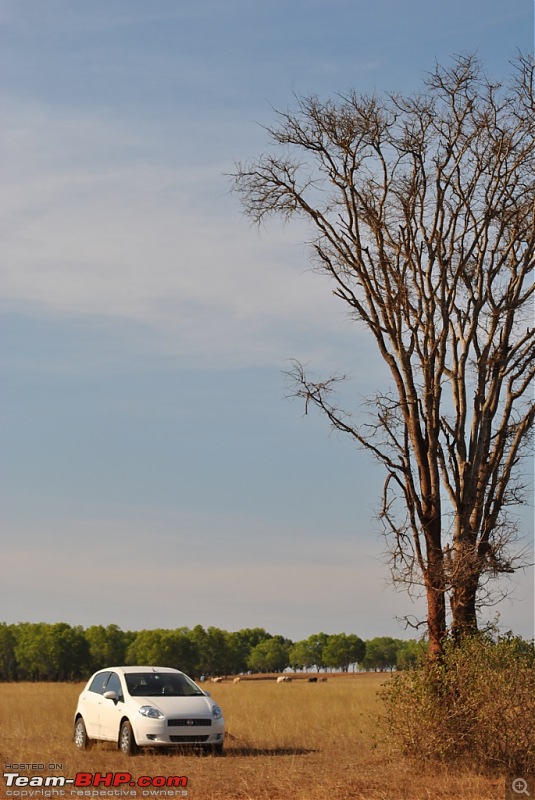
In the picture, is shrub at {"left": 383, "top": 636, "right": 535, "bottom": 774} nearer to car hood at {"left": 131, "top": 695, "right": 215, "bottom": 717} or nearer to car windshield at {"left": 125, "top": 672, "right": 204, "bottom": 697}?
car hood at {"left": 131, "top": 695, "right": 215, "bottom": 717}

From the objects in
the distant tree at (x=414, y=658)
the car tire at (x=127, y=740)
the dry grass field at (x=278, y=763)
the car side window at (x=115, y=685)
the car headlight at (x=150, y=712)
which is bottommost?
the dry grass field at (x=278, y=763)

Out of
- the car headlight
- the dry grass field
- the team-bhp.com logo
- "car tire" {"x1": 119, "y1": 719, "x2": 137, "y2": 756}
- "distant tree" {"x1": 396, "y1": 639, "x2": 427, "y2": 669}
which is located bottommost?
the team-bhp.com logo

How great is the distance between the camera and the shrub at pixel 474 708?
15188 millimetres

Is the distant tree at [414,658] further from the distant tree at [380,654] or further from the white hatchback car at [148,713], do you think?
the distant tree at [380,654]

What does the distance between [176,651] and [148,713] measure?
10247 cm

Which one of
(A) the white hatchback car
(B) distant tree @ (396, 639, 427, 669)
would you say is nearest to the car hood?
(A) the white hatchback car

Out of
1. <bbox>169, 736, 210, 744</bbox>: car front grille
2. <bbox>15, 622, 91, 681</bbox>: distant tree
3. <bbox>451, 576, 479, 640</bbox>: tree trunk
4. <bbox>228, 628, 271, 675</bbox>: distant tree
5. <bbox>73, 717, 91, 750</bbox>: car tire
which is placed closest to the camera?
<bbox>451, 576, 479, 640</bbox>: tree trunk

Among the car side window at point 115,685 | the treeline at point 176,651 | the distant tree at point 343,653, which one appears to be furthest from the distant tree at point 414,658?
the distant tree at point 343,653

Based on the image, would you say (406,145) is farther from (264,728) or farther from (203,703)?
(264,728)

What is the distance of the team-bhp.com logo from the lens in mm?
13930

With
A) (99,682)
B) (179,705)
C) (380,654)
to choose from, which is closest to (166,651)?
(380,654)

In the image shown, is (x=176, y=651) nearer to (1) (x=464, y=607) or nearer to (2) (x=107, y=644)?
(2) (x=107, y=644)

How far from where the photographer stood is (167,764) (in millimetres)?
17125

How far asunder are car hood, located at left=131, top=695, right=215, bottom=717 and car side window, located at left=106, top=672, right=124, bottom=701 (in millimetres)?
505
